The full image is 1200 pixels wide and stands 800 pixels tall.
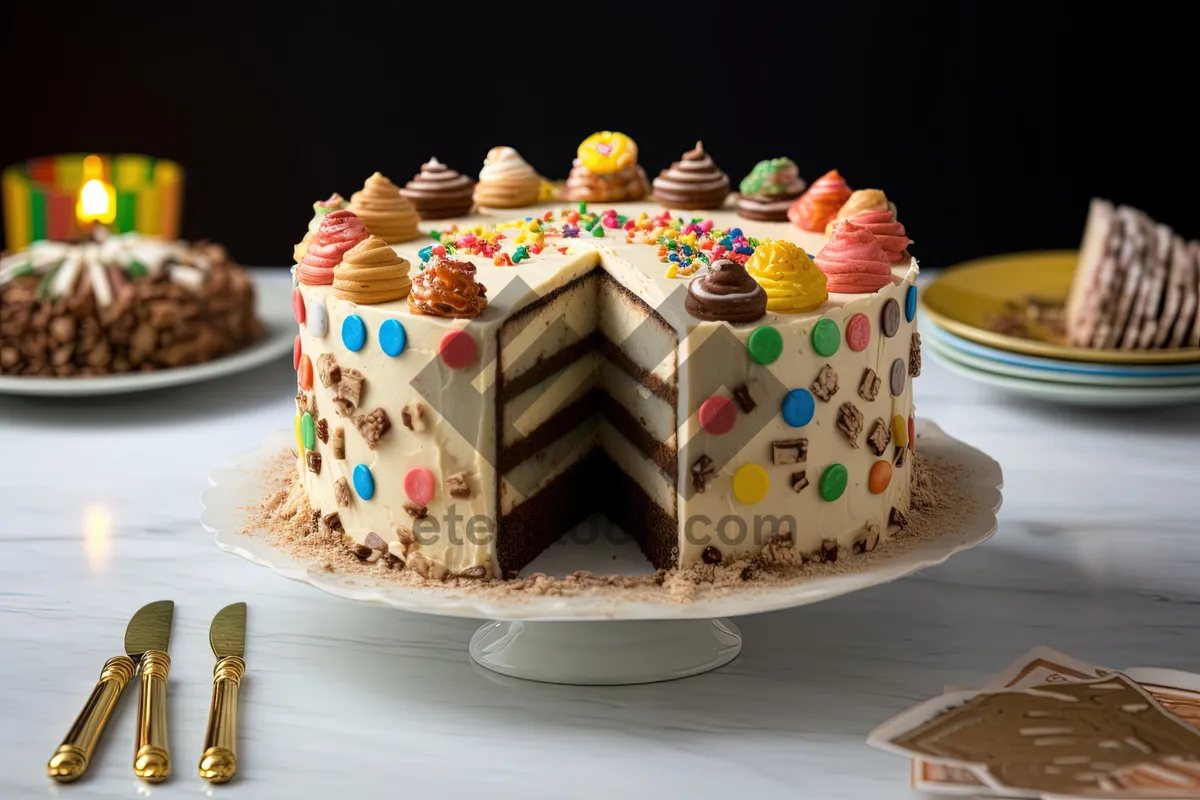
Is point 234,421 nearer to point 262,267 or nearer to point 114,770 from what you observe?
point 114,770

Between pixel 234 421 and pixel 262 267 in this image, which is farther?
pixel 262 267

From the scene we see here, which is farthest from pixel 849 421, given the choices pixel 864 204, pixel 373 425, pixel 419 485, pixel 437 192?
pixel 437 192

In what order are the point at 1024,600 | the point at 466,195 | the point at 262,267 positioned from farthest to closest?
the point at 262,267
the point at 466,195
the point at 1024,600

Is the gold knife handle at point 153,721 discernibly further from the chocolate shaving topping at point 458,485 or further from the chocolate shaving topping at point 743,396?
the chocolate shaving topping at point 743,396

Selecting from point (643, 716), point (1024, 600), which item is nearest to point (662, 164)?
point (1024, 600)

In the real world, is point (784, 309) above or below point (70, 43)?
below

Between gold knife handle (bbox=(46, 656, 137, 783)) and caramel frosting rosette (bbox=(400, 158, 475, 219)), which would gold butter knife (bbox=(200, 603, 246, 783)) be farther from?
caramel frosting rosette (bbox=(400, 158, 475, 219))

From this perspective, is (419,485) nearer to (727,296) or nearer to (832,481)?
(727,296)
